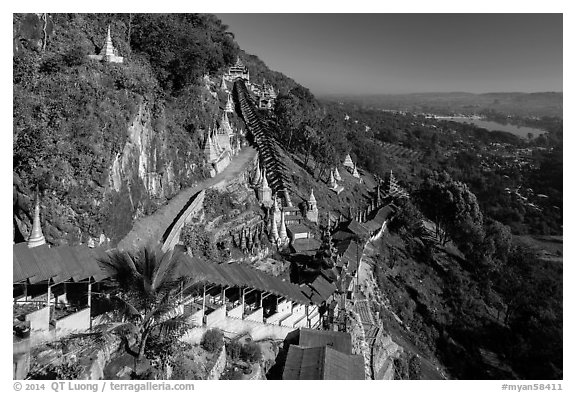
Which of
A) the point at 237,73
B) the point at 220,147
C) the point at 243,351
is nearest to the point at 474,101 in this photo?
the point at 237,73

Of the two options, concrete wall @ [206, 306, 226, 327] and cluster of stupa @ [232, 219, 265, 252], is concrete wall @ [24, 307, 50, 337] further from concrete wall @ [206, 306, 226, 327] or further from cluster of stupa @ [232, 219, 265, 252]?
cluster of stupa @ [232, 219, 265, 252]

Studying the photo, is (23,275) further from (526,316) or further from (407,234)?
(407,234)

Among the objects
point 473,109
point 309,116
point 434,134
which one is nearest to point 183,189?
point 309,116

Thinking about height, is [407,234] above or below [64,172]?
below

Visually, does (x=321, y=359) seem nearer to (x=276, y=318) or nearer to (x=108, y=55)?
(x=276, y=318)

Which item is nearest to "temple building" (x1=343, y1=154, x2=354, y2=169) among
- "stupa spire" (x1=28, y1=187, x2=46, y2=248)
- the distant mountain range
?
the distant mountain range
